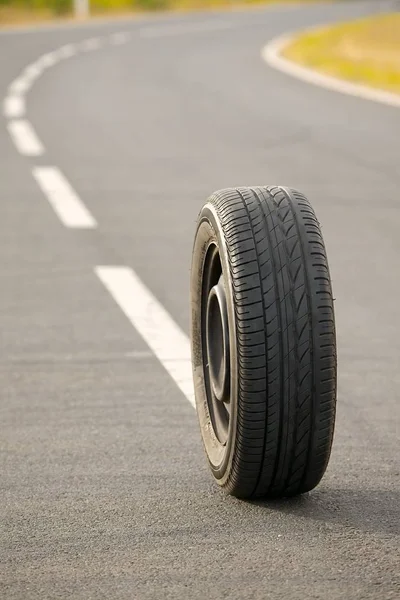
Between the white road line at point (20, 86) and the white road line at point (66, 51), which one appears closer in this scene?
the white road line at point (20, 86)

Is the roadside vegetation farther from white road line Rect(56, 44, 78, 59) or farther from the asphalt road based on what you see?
the asphalt road

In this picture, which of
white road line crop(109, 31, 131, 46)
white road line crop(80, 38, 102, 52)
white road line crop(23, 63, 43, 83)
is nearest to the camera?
white road line crop(23, 63, 43, 83)

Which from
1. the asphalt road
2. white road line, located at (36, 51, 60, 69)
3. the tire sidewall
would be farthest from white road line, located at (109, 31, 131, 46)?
the tire sidewall

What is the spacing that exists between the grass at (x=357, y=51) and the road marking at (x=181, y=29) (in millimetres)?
2961

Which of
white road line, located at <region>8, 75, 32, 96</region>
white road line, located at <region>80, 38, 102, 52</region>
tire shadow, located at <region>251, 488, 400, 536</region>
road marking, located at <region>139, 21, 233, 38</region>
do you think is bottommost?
road marking, located at <region>139, 21, 233, 38</region>

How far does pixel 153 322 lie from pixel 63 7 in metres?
39.5

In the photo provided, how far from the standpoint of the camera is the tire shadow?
3.69 m

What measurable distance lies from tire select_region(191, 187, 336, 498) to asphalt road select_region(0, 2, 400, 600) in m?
0.15

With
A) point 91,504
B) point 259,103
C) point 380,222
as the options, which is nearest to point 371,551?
point 91,504

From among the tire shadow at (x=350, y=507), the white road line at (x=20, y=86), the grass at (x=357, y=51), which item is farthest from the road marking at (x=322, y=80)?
the tire shadow at (x=350, y=507)

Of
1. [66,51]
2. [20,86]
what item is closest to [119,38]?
[66,51]

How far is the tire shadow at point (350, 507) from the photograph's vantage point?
3688 mm

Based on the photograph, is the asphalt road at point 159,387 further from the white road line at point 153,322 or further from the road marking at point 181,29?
the road marking at point 181,29

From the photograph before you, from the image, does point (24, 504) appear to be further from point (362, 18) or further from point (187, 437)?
point (362, 18)
